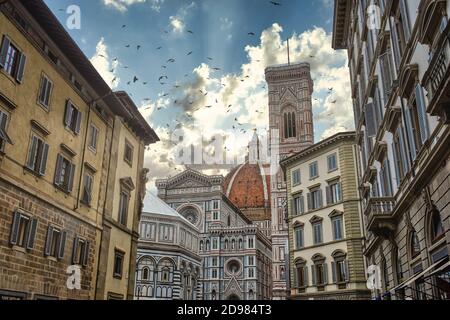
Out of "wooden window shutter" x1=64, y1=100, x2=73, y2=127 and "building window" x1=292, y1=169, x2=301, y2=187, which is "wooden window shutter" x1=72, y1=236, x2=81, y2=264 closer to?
"wooden window shutter" x1=64, y1=100, x2=73, y2=127

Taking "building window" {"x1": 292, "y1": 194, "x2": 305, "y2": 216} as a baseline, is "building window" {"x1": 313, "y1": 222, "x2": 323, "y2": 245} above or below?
below

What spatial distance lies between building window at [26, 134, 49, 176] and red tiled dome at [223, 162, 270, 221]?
326 ft

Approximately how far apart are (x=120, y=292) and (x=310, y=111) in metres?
Result: 75.2

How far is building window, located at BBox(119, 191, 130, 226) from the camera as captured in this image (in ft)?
92.6

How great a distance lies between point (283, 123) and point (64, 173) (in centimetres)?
7704

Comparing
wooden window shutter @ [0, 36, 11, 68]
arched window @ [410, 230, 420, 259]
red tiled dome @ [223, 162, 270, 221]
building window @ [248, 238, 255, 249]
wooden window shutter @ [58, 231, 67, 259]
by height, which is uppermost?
red tiled dome @ [223, 162, 270, 221]

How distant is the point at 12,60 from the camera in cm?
1755

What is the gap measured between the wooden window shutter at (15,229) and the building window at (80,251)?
4.88 metres

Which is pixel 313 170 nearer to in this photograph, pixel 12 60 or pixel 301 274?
pixel 301 274

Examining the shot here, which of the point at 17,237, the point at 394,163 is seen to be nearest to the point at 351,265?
the point at 394,163

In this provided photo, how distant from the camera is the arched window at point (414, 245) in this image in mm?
16797

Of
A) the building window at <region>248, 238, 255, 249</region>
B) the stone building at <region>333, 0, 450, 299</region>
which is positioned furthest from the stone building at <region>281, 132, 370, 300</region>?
the building window at <region>248, 238, 255, 249</region>

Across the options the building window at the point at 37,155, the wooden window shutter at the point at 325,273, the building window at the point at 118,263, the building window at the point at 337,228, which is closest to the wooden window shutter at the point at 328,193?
the building window at the point at 337,228
